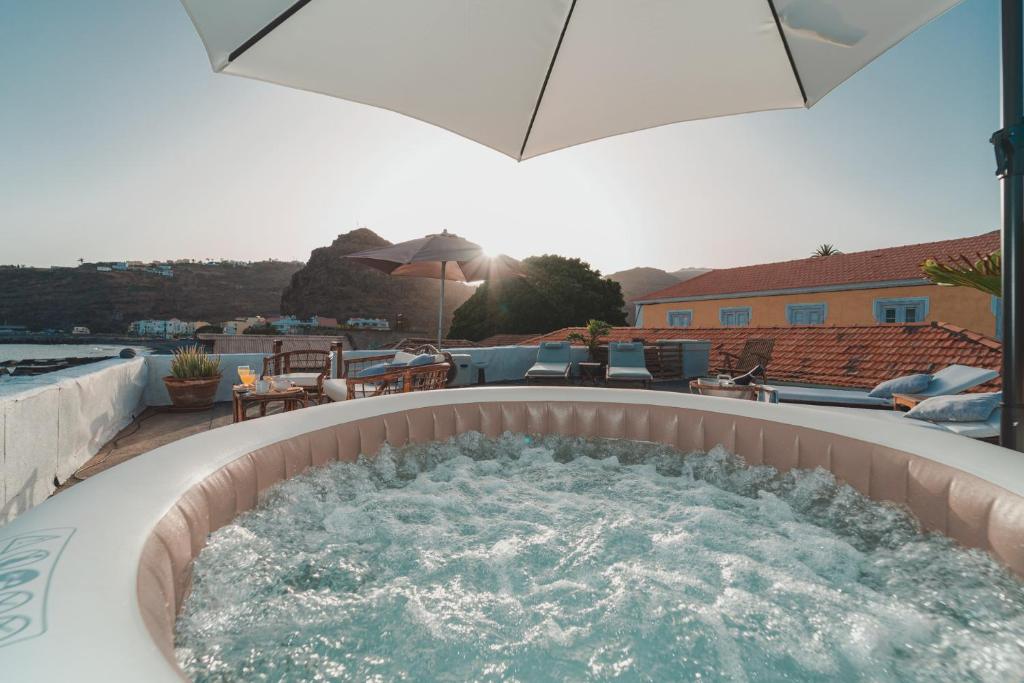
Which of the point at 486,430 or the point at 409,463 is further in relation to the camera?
the point at 486,430

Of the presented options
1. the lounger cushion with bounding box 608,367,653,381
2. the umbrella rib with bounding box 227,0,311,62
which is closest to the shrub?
the umbrella rib with bounding box 227,0,311,62

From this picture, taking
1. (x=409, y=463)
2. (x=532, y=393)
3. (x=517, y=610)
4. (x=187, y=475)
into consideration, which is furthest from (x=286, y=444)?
(x=532, y=393)

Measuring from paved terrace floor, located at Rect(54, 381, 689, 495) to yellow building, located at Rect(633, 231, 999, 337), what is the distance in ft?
34.5

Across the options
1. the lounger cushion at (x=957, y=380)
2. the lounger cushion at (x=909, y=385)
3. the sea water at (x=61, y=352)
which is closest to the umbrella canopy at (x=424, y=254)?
the sea water at (x=61, y=352)

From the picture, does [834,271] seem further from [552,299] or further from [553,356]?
[552,299]

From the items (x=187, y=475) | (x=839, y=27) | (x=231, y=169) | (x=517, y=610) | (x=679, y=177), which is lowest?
(x=517, y=610)

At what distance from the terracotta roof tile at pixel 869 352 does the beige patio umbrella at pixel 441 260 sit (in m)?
4.62

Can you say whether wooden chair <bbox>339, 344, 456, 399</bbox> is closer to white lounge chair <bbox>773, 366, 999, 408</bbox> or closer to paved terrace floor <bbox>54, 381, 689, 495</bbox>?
paved terrace floor <bbox>54, 381, 689, 495</bbox>

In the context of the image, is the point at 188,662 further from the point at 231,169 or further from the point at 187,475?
the point at 231,169

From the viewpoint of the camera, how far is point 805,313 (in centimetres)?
1316

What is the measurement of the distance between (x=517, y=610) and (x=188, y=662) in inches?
36.1

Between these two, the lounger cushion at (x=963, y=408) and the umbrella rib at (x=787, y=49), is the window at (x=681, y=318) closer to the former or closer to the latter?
the lounger cushion at (x=963, y=408)

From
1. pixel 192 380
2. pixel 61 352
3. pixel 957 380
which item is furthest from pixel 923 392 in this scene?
pixel 61 352

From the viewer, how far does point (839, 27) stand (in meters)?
2.17
